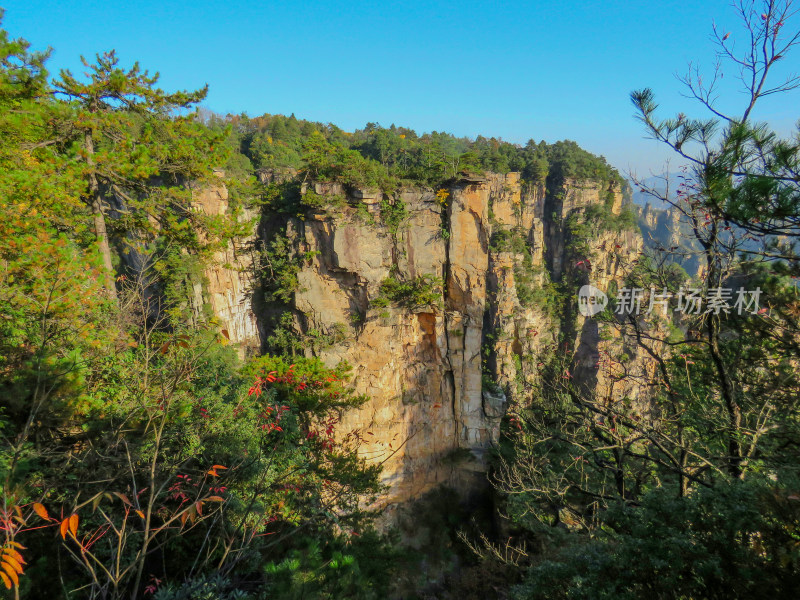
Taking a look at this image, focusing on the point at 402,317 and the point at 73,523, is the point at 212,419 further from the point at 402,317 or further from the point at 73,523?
the point at 402,317

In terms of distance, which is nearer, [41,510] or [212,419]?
[41,510]

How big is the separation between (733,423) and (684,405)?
2.86 m

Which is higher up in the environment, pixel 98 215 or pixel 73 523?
pixel 98 215

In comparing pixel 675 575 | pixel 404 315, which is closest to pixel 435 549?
pixel 404 315

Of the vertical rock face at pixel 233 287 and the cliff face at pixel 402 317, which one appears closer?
the cliff face at pixel 402 317

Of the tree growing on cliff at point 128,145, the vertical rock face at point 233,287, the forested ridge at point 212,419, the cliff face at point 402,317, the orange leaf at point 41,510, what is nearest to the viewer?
the orange leaf at point 41,510

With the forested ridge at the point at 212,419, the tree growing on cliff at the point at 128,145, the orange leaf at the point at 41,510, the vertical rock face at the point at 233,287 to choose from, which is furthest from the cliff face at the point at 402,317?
the orange leaf at the point at 41,510

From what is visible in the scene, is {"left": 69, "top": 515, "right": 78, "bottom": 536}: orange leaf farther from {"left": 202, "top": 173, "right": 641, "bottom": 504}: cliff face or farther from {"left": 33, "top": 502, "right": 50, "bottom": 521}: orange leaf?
{"left": 202, "top": 173, "right": 641, "bottom": 504}: cliff face

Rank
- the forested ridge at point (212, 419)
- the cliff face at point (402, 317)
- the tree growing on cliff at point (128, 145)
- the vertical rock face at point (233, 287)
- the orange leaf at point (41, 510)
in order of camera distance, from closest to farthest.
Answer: the orange leaf at point (41, 510) → the forested ridge at point (212, 419) → the tree growing on cliff at point (128, 145) → the cliff face at point (402, 317) → the vertical rock face at point (233, 287)

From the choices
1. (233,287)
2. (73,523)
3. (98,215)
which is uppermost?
(98,215)

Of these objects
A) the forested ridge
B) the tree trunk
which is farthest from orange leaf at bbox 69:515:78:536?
the tree trunk

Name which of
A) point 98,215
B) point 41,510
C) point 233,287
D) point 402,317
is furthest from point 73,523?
point 233,287

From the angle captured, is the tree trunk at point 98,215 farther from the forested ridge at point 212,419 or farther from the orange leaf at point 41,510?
the orange leaf at point 41,510

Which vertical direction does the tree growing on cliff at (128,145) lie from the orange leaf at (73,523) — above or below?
above
